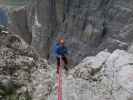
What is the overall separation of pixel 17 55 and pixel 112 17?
27.0 metres

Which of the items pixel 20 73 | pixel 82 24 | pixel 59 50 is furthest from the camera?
pixel 82 24

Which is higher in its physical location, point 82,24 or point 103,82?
point 82,24

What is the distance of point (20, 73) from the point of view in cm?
769

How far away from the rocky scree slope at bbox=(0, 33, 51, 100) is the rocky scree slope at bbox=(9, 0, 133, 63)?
21.4m

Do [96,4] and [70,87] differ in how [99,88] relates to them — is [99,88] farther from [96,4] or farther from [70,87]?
[96,4]

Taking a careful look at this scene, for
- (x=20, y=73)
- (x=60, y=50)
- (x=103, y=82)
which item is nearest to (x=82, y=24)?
(x=60, y=50)

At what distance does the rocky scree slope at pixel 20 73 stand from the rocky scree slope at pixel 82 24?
21.4 metres

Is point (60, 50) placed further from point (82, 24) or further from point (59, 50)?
point (82, 24)

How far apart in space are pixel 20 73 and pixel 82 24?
96.6 feet

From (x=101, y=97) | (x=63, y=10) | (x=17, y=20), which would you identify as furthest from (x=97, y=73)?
(x=17, y=20)

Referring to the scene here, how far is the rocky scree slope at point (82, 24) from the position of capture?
107ft

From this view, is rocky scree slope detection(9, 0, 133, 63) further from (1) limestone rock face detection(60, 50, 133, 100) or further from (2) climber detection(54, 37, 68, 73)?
(1) limestone rock face detection(60, 50, 133, 100)

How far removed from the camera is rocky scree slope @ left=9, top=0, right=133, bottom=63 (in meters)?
32.7

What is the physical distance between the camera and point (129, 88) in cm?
715
